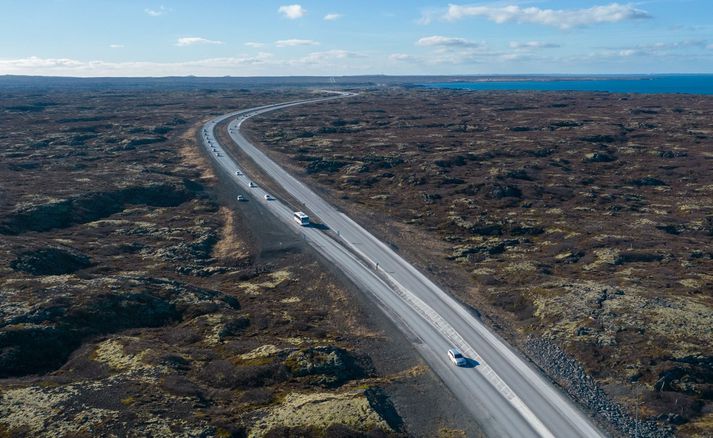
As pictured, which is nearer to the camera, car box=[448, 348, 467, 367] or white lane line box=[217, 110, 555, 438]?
white lane line box=[217, 110, 555, 438]

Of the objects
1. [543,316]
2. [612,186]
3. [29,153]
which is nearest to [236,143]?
[29,153]

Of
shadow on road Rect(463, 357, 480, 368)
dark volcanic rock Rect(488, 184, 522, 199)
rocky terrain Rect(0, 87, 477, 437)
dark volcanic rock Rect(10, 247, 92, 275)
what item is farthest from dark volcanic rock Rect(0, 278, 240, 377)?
dark volcanic rock Rect(488, 184, 522, 199)

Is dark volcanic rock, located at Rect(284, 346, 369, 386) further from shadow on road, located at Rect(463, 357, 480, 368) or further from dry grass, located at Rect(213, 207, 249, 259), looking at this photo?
dry grass, located at Rect(213, 207, 249, 259)

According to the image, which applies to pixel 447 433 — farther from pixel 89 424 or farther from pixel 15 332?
pixel 15 332

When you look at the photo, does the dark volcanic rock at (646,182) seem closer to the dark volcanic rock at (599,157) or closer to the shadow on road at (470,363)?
the dark volcanic rock at (599,157)

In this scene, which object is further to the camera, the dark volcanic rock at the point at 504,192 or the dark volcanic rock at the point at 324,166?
the dark volcanic rock at the point at 324,166

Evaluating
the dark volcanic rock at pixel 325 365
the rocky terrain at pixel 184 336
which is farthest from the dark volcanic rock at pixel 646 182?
the dark volcanic rock at pixel 325 365
